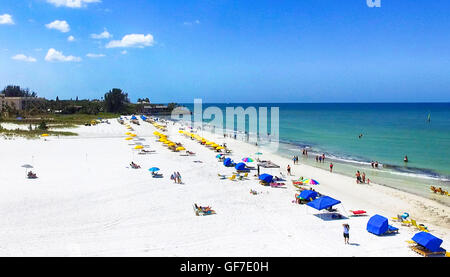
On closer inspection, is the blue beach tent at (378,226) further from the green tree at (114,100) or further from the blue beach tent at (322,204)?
the green tree at (114,100)

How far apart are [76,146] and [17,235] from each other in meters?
22.6

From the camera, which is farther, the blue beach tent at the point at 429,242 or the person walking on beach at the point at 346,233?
the person walking on beach at the point at 346,233

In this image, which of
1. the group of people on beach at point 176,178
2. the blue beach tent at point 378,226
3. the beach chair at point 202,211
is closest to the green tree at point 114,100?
the group of people on beach at point 176,178

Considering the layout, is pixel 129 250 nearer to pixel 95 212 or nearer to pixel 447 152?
pixel 95 212

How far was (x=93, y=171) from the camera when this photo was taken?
70.7 ft

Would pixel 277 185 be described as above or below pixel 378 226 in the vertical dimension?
below

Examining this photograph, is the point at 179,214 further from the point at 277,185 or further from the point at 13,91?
the point at 13,91

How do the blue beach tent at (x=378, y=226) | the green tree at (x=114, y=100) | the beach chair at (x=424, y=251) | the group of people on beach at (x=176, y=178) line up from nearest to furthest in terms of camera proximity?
→ the beach chair at (x=424, y=251)
the blue beach tent at (x=378, y=226)
the group of people on beach at (x=176, y=178)
the green tree at (x=114, y=100)

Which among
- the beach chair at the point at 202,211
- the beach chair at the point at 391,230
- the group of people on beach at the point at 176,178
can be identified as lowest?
the beach chair at the point at 391,230

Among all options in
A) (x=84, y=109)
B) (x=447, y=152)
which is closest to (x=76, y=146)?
(x=447, y=152)

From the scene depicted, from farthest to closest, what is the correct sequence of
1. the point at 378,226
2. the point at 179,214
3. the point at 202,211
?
1. the point at 202,211
2. the point at 179,214
3. the point at 378,226

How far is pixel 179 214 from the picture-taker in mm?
13859

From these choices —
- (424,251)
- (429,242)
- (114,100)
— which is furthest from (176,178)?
(114,100)

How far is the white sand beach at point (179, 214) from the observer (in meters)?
10.6
